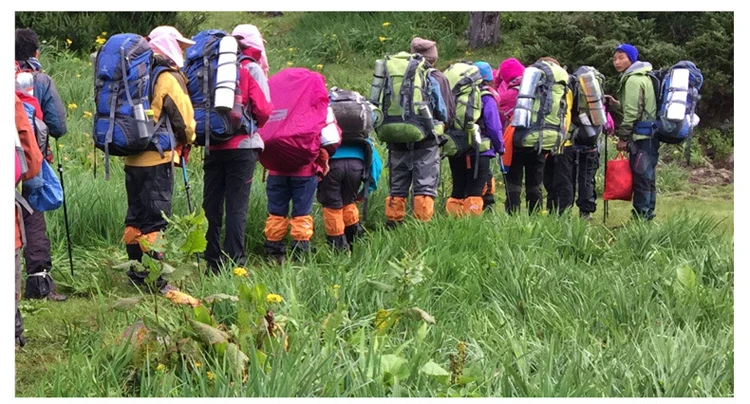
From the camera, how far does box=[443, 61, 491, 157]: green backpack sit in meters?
8.73

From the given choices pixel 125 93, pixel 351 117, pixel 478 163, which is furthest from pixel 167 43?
pixel 478 163

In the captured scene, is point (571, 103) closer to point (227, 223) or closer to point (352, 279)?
point (227, 223)

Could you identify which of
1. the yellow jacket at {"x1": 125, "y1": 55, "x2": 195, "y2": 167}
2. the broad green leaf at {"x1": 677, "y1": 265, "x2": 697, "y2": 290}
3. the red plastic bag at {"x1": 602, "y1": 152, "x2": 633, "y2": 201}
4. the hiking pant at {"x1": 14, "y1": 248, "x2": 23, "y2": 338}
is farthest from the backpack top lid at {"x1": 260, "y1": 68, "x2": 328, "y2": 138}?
the red plastic bag at {"x1": 602, "y1": 152, "x2": 633, "y2": 201}

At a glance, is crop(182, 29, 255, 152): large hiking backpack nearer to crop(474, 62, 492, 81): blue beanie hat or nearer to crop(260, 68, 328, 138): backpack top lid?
crop(260, 68, 328, 138): backpack top lid

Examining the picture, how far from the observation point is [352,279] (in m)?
5.66

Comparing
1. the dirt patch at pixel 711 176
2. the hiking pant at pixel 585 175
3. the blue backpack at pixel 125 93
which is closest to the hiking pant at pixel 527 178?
the hiking pant at pixel 585 175

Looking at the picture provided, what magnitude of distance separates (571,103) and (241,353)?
6124 mm

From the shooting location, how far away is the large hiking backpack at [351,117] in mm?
7738

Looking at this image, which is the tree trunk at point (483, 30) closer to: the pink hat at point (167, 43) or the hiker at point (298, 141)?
the hiker at point (298, 141)

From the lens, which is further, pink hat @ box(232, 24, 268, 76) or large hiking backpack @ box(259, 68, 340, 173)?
large hiking backpack @ box(259, 68, 340, 173)

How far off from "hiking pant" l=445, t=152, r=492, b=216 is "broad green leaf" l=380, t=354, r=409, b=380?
16.0 feet

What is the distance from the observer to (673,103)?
906 centimetres

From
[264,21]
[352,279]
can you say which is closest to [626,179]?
[352,279]

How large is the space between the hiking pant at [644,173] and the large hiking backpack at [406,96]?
8.05ft
